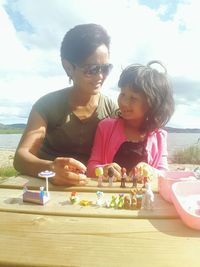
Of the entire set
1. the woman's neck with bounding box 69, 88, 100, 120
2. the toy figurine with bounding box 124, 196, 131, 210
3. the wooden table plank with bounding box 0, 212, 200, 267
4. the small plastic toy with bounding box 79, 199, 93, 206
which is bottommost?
the small plastic toy with bounding box 79, 199, 93, 206

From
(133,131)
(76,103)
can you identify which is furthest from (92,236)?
(76,103)

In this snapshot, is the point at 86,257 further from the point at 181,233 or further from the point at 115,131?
the point at 115,131

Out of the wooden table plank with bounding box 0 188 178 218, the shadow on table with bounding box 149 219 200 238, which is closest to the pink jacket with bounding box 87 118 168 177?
the wooden table plank with bounding box 0 188 178 218

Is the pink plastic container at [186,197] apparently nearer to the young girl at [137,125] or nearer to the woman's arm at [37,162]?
the woman's arm at [37,162]

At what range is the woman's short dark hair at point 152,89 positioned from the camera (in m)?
2.58

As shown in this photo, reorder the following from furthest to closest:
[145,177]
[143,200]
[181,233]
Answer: [145,177] < [143,200] < [181,233]

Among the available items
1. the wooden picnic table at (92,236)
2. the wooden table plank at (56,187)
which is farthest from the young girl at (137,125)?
the wooden picnic table at (92,236)

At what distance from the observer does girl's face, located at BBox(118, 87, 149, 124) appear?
2.56 m

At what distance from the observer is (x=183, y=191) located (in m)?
1.53

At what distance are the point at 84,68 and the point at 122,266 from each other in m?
2.09

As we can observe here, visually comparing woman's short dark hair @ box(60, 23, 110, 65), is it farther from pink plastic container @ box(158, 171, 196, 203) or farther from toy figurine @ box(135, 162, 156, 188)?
pink plastic container @ box(158, 171, 196, 203)

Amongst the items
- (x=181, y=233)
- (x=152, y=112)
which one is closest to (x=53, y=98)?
(x=152, y=112)

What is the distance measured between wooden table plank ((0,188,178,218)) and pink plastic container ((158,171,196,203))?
34 millimetres

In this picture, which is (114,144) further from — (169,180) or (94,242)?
(94,242)
